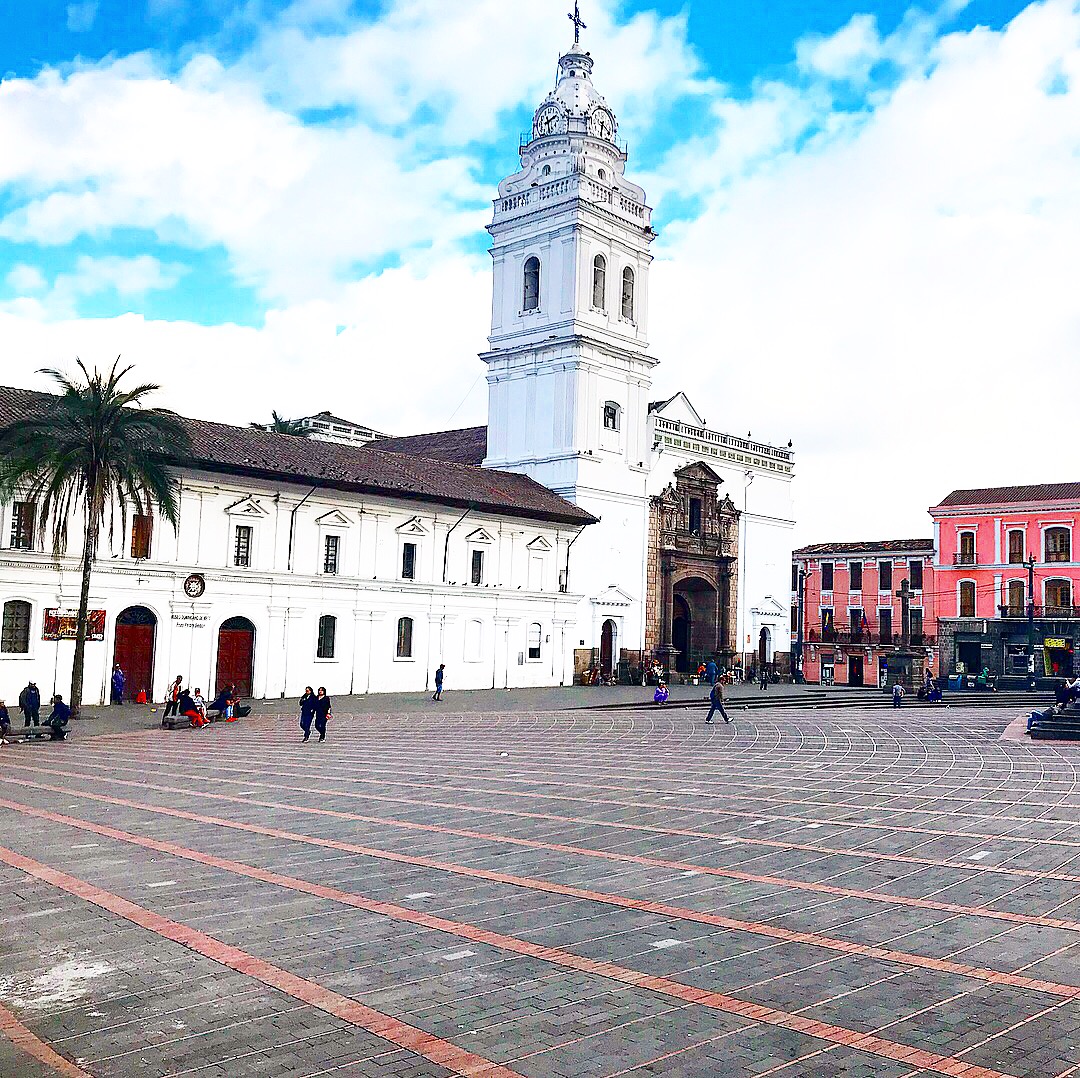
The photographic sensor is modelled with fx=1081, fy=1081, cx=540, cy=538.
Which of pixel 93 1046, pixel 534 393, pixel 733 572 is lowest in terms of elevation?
pixel 93 1046

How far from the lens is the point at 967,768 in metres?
18.5

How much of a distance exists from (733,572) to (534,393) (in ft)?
45.4

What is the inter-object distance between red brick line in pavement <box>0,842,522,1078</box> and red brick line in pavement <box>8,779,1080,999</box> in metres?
2.65

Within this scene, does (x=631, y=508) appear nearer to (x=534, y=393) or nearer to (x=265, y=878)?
(x=534, y=393)

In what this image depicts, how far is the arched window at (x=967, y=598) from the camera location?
58625 millimetres

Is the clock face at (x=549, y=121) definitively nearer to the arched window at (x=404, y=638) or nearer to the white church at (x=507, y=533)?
the white church at (x=507, y=533)

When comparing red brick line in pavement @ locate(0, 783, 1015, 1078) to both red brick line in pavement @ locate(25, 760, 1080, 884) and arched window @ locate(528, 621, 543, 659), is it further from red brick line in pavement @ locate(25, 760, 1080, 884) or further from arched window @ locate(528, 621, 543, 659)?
arched window @ locate(528, 621, 543, 659)

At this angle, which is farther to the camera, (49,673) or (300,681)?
(300,681)

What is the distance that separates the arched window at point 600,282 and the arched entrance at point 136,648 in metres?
25.2

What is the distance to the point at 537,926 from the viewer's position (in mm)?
8156

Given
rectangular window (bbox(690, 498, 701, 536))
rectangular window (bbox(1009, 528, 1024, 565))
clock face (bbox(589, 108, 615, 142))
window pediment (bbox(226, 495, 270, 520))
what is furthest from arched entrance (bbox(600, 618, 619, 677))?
rectangular window (bbox(1009, 528, 1024, 565))

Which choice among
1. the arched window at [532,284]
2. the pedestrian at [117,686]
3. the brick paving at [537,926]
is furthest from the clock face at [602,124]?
the brick paving at [537,926]

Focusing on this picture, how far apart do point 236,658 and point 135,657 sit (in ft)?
10.9

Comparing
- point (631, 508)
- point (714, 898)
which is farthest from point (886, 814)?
point (631, 508)
